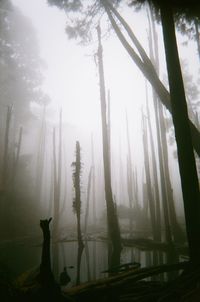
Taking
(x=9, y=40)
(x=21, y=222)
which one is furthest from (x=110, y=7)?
(x=9, y=40)

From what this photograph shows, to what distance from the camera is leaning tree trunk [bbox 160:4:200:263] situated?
463cm

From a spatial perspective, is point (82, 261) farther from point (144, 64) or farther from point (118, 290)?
point (144, 64)

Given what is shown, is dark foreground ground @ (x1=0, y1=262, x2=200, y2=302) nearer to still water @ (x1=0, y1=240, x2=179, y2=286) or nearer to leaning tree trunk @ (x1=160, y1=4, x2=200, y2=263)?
Answer: leaning tree trunk @ (x1=160, y1=4, x2=200, y2=263)

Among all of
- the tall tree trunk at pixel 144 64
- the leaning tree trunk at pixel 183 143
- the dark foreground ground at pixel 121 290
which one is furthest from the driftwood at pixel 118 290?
A: the tall tree trunk at pixel 144 64

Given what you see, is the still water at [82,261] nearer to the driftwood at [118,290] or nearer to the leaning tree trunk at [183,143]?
the driftwood at [118,290]

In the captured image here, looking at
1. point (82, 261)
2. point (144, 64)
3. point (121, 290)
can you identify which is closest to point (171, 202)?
point (82, 261)

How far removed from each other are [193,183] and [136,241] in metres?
8.93

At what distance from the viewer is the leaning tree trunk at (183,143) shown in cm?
463

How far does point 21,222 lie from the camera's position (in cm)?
2005

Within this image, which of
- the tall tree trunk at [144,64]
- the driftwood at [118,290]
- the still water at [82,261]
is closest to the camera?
the driftwood at [118,290]

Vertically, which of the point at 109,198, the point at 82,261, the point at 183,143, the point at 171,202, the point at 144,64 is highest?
the point at 144,64

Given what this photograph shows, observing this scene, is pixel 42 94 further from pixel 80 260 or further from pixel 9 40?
pixel 80 260

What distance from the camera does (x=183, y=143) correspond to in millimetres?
4977

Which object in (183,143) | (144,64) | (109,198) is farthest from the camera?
(109,198)
